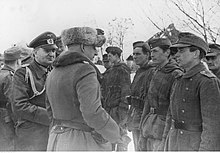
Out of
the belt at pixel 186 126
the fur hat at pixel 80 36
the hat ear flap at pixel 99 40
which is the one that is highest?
the fur hat at pixel 80 36

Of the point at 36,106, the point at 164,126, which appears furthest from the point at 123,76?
the point at 36,106

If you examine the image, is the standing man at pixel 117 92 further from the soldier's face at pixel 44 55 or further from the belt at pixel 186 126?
the belt at pixel 186 126

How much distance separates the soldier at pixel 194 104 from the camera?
2746 mm

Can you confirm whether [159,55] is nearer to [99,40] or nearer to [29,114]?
[99,40]

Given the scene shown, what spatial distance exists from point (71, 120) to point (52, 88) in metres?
0.30

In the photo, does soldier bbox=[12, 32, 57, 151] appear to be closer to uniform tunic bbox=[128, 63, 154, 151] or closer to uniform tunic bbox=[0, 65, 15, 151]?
uniform tunic bbox=[0, 65, 15, 151]

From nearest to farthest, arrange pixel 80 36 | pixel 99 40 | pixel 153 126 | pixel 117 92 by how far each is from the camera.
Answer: pixel 80 36 → pixel 99 40 → pixel 153 126 → pixel 117 92

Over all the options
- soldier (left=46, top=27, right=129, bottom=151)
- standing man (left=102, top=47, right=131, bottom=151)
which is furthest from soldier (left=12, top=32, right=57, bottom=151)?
standing man (left=102, top=47, right=131, bottom=151)

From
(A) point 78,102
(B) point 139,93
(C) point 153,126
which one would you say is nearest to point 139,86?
(B) point 139,93

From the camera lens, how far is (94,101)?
8.12 feet

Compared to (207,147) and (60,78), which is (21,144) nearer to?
(60,78)

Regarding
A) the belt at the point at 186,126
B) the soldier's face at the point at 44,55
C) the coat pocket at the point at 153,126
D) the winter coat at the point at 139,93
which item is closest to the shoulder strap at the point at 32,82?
the soldier's face at the point at 44,55

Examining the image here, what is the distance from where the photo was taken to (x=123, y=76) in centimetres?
554

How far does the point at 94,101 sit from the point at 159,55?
1827 millimetres
